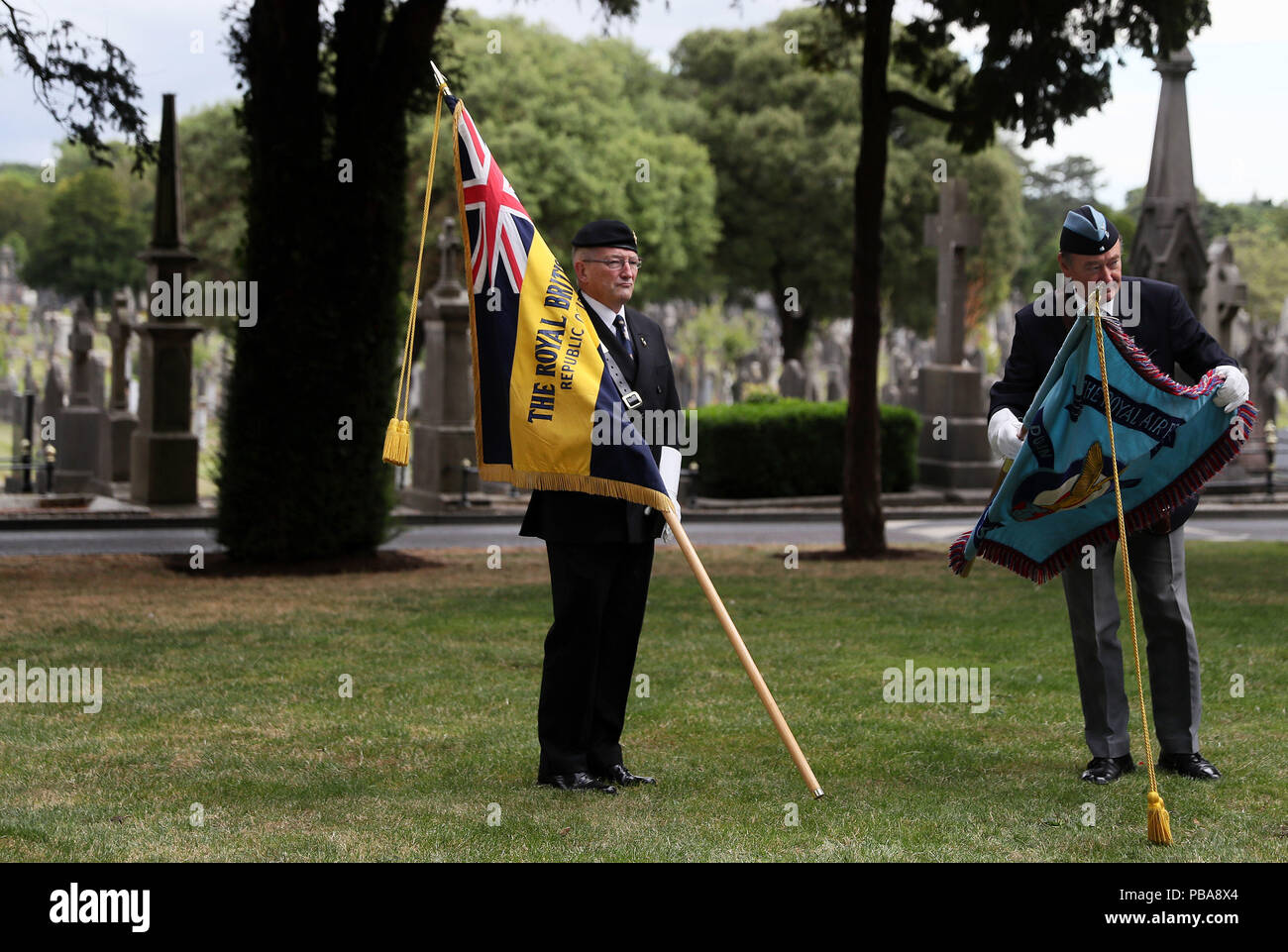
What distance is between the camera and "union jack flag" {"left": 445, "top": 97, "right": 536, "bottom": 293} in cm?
621

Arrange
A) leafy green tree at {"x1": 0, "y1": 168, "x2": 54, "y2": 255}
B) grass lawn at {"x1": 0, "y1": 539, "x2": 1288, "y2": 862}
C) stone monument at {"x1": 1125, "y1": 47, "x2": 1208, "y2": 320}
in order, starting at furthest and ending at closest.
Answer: leafy green tree at {"x1": 0, "y1": 168, "x2": 54, "y2": 255}, stone monument at {"x1": 1125, "y1": 47, "x2": 1208, "y2": 320}, grass lawn at {"x1": 0, "y1": 539, "x2": 1288, "y2": 862}

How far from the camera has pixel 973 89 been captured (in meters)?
14.8

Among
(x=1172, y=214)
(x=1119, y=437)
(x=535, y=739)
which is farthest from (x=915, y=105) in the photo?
(x=535, y=739)

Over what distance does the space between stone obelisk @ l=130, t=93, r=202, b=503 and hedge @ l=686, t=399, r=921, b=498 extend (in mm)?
7374

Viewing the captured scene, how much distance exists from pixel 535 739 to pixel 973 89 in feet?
32.0

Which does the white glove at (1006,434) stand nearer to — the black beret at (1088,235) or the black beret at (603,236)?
the black beret at (1088,235)

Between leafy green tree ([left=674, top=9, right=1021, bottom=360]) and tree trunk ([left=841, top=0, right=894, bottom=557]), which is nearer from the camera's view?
tree trunk ([left=841, top=0, right=894, bottom=557])

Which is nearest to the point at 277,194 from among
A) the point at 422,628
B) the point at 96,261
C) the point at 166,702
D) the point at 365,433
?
the point at 365,433

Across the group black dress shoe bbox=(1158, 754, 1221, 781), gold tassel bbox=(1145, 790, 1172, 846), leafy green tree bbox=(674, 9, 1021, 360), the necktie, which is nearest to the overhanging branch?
the necktie

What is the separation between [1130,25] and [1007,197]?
42958 mm

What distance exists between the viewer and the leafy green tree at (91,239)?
7875cm

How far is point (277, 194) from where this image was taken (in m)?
14.3

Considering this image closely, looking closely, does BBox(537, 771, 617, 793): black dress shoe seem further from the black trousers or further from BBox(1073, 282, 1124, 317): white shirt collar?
BBox(1073, 282, 1124, 317): white shirt collar

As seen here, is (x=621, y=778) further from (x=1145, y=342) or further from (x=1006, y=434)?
(x=1145, y=342)
